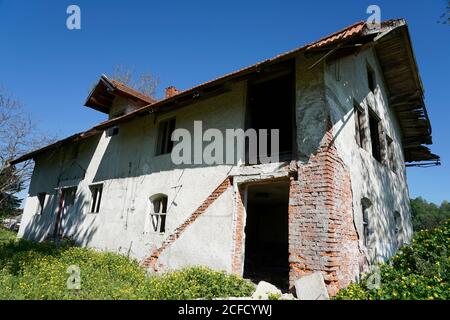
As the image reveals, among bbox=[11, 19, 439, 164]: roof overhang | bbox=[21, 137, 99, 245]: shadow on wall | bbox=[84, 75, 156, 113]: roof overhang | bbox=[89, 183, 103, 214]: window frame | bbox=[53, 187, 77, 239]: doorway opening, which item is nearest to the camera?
bbox=[11, 19, 439, 164]: roof overhang

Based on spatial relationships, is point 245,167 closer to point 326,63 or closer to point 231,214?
point 231,214

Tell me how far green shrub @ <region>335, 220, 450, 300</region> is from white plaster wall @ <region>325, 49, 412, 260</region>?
959 millimetres

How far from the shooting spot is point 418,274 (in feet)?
21.2

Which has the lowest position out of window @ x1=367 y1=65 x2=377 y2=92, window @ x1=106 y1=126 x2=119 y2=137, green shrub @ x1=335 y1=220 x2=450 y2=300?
green shrub @ x1=335 y1=220 x2=450 y2=300

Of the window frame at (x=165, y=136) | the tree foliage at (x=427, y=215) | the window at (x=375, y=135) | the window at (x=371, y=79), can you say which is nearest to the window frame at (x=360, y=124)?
the window at (x=375, y=135)

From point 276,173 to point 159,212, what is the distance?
4.62 meters

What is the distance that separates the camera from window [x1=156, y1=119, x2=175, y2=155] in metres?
10.1

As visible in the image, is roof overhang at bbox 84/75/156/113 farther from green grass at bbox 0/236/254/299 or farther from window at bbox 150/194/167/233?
green grass at bbox 0/236/254/299

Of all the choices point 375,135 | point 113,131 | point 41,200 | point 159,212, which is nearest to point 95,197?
point 113,131

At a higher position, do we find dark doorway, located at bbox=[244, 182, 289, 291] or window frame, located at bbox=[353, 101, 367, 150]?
window frame, located at bbox=[353, 101, 367, 150]

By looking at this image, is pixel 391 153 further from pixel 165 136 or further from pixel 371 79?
pixel 165 136

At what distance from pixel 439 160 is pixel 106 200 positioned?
15.7 metres

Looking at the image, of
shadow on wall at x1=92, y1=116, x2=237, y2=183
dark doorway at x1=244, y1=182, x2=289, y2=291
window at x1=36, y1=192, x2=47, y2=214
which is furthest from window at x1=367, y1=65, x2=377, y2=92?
window at x1=36, y1=192, x2=47, y2=214

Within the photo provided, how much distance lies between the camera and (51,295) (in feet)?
18.4
